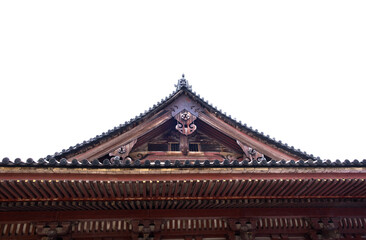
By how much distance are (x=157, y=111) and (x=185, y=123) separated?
3.55 ft

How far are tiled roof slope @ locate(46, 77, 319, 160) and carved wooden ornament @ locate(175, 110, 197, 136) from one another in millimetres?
610

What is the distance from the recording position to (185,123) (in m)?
9.17

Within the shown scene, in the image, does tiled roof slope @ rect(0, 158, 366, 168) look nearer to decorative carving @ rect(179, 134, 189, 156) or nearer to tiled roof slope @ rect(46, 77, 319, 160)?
tiled roof slope @ rect(46, 77, 319, 160)

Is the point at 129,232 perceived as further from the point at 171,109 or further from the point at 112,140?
the point at 171,109

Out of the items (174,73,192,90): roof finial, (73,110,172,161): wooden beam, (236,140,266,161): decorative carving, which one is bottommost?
(236,140,266,161): decorative carving

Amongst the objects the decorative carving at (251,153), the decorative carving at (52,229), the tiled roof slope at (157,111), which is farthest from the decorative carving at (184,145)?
the decorative carving at (52,229)

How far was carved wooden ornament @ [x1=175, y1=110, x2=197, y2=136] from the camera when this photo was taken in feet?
29.6

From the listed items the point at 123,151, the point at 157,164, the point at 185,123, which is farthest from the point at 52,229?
the point at 185,123

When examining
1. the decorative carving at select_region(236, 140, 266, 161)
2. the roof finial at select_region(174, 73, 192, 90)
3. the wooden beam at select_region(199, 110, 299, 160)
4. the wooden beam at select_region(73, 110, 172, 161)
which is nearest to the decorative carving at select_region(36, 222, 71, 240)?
the wooden beam at select_region(73, 110, 172, 161)

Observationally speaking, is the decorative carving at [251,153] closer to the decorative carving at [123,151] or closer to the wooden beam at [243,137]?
the wooden beam at [243,137]

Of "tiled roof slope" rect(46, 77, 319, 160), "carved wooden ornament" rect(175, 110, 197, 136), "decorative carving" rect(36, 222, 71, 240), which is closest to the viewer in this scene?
"decorative carving" rect(36, 222, 71, 240)

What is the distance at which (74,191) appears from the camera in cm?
564

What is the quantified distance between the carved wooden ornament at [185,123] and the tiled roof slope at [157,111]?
2.00 feet

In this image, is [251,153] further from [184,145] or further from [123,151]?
[123,151]
